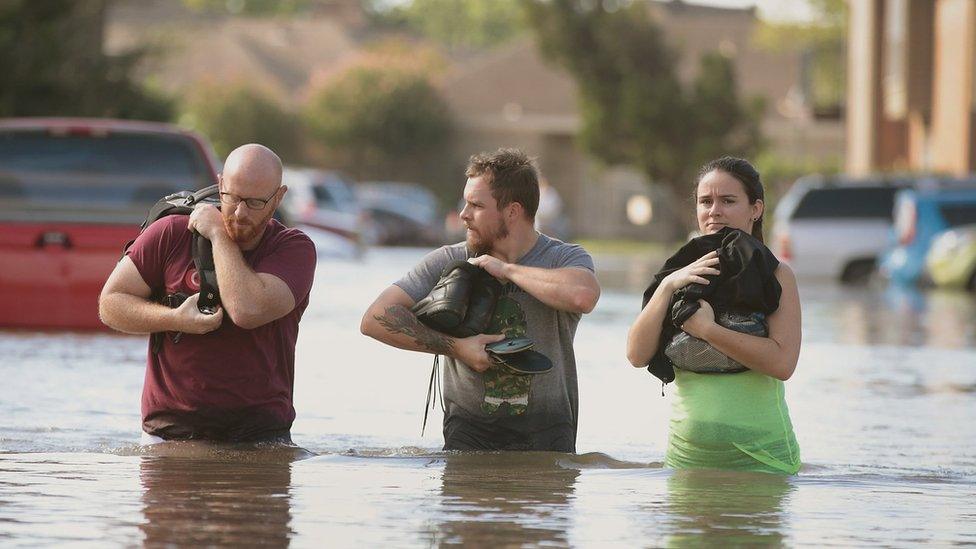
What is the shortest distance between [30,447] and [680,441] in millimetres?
3264

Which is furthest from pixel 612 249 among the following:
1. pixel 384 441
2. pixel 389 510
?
pixel 389 510

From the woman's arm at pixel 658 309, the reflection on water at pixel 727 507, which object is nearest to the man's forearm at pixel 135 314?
the woman's arm at pixel 658 309

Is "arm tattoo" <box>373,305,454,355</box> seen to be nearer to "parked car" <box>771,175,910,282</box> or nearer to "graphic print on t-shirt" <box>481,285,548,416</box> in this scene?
"graphic print on t-shirt" <box>481,285,548,416</box>

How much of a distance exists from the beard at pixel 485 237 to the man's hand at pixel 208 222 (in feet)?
3.06

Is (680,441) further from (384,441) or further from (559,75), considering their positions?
(559,75)

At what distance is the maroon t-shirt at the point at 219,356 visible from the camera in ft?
24.4

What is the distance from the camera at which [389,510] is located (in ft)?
22.1

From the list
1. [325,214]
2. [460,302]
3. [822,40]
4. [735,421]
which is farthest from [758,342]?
[822,40]

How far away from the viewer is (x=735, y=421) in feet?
23.8

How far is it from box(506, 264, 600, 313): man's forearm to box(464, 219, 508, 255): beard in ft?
0.58

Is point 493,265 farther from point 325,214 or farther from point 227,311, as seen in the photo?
point 325,214

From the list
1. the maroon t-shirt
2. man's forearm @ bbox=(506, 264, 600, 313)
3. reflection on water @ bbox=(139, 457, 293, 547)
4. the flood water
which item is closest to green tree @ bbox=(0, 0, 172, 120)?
the flood water

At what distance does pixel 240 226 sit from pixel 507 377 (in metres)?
1.16

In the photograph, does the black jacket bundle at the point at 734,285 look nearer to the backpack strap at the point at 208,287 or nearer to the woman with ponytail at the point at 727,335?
the woman with ponytail at the point at 727,335
